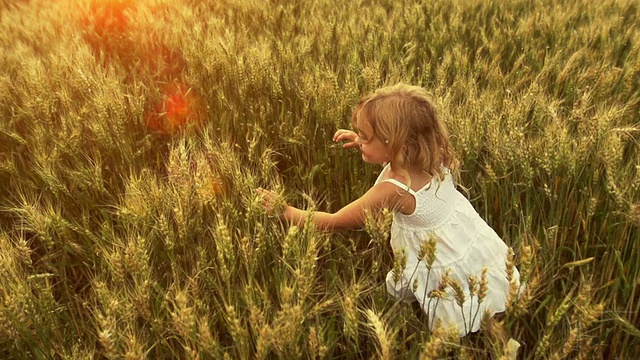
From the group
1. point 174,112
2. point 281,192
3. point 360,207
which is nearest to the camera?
point 281,192

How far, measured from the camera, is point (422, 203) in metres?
1.56

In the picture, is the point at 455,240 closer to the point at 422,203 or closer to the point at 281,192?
the point at 422,203

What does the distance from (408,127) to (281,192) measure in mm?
474

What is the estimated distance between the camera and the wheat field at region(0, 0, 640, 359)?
109cm

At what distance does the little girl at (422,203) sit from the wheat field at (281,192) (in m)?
0.10

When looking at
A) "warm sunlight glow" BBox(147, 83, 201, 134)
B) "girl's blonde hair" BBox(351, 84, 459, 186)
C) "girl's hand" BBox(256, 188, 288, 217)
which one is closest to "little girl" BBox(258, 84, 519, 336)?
"girl's blonde hair" BBox(351, 84, 459, 186)

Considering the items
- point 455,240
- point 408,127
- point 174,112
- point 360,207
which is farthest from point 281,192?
point 174,112

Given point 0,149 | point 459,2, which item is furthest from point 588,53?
point 0,149

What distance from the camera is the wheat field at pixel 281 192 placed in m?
1.09

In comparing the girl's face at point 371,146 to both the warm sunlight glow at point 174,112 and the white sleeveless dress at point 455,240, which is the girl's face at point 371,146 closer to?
the white sleeveless dress at point 455,240

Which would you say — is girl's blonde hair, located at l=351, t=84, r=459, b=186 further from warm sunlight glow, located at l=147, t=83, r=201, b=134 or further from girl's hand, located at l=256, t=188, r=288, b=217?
warm sunlight glow, located at l=147, t=83, r=201, b=134

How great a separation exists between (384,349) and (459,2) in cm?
364

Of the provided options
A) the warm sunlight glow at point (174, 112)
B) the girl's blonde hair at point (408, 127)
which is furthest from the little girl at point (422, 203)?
the warm sunlight glow at point (174, 112)

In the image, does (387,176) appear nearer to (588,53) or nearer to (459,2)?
(588,53)
